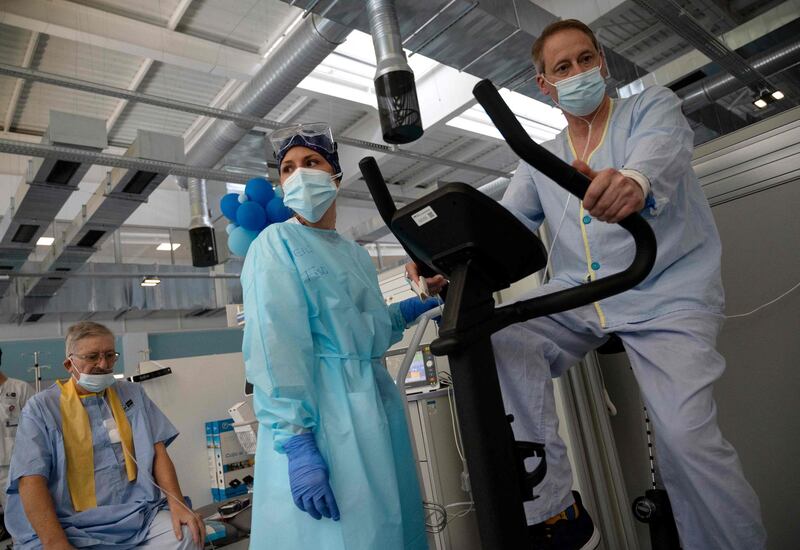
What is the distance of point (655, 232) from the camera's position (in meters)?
1.15

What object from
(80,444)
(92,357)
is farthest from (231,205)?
(80,444)

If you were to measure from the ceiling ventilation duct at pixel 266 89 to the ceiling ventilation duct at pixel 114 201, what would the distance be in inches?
18.3

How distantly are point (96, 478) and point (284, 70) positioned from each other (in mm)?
3007

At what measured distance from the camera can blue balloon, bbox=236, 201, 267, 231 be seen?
277 cm

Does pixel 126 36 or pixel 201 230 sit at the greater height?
pixel 126 36

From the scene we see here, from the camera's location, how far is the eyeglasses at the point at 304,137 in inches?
60.9

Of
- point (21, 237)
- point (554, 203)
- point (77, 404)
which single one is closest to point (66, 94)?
point (21, 237)

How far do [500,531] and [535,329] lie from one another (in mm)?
572

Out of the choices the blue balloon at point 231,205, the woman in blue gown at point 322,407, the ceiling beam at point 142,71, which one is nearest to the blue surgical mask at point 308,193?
the woman in blue gown at point 322,407

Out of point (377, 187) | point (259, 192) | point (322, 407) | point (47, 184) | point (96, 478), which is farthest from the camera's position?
point (47, 184)

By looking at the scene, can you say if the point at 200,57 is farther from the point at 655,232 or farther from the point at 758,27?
the point at 758,27

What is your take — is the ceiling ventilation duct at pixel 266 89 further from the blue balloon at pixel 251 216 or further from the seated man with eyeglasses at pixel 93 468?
the seated man with eyeglasses at pixel 93 468

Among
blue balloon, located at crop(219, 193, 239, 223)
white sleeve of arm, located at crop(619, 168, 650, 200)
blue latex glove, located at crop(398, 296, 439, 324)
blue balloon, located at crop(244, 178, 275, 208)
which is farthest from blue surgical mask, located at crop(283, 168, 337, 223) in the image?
blue balloon, located at crop(219, 193, 239, 223)

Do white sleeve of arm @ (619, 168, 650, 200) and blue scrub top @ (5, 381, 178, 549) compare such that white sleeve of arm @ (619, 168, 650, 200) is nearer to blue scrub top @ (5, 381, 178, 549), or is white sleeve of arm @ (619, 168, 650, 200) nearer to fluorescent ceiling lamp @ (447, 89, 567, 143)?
blue scrub top @ (5, 381, 178, 549)
